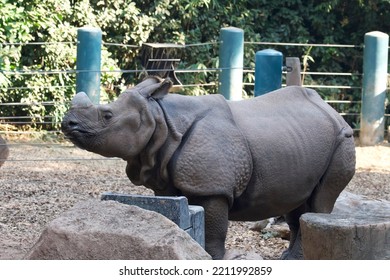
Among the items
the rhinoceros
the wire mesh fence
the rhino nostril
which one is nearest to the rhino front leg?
the rhinoceros

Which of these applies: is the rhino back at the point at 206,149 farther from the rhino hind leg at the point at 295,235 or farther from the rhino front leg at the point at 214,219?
the rhino hind leg at the point at 295,235

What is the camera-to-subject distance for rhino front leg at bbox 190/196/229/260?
18.9ft

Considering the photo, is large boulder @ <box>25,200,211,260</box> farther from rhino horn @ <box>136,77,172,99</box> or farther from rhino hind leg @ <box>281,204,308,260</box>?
rhino hind leg @ <box>281,204,308,260</box>

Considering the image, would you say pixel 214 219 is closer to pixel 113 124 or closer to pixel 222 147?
pixel 222 147

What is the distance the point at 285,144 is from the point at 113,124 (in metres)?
1.15

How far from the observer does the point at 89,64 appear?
10414mm

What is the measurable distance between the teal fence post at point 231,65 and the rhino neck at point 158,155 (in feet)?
16.2

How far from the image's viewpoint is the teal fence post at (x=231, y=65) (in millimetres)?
10750

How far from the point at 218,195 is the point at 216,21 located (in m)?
9.35

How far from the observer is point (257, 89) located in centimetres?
897

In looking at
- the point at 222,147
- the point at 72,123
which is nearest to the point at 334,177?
the point at 222,147

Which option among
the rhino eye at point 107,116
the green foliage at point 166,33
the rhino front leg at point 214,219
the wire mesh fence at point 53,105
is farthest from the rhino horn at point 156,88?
the green foliage at point 166,33

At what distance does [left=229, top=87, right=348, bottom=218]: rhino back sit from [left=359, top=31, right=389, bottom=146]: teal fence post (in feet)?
21.7
